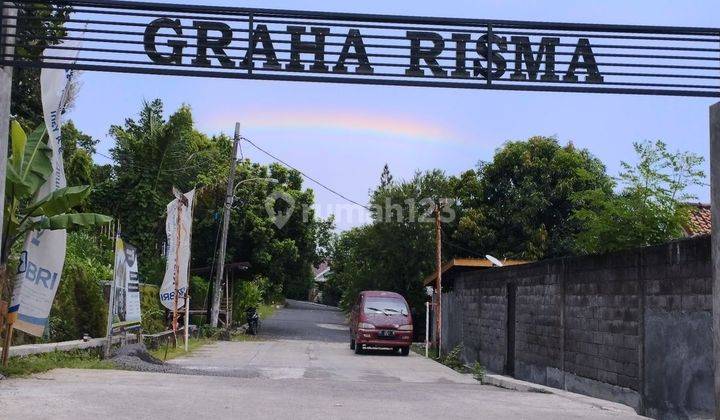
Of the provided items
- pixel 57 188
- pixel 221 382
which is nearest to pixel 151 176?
pixel 57 188

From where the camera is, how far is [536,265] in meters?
17.3

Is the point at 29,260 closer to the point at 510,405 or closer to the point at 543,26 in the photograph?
the point at 510,405

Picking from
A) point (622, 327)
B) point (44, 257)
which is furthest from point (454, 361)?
point (44, 257)

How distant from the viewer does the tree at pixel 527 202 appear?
113 feet

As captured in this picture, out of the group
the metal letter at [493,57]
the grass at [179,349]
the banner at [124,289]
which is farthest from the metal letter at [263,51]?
the grass at [179,349]

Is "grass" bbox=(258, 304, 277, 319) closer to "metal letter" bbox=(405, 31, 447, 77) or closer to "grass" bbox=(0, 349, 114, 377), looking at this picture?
"grass" bbox=(0, 349, 114, 377)

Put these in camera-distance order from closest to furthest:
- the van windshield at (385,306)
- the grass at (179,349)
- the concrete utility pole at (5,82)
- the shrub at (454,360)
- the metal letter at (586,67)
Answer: the concrete utility pole at (5,82)
the metal letter at (586,67)
the grass at (179,349)
the shrub at (454,360)
the van windshield at (385,306)

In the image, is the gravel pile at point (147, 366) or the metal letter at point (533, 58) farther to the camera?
the gravel pile at point (147, 366)

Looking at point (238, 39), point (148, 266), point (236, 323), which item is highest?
point (238, 39)

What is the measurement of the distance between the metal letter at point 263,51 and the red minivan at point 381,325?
17.4m

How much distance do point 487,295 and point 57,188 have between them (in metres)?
12.3

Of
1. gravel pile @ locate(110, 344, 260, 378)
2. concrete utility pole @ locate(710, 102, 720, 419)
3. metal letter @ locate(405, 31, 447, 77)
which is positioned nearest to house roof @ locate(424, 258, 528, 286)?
gravel pile @ locate(110, 344, 260, 378)

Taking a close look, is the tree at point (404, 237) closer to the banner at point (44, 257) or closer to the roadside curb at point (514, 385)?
the roadside curb at point (514, 385)

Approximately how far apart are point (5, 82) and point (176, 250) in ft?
48.2
